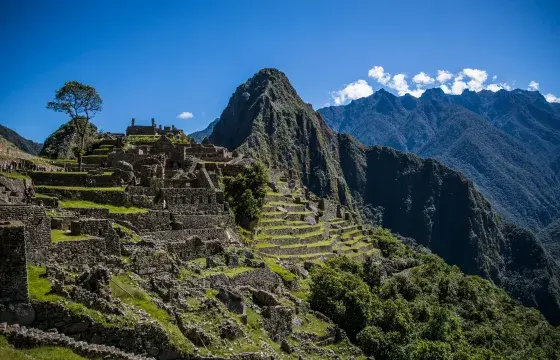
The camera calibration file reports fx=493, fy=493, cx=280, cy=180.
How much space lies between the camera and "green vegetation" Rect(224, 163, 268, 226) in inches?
1750

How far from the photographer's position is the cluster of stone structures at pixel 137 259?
14.5 meters

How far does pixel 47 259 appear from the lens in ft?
56.2

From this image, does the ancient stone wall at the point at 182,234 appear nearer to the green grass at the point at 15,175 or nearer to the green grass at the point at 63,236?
the green grass at the point at 63,236

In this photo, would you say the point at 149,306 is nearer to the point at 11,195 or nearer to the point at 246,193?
the point at 11,195

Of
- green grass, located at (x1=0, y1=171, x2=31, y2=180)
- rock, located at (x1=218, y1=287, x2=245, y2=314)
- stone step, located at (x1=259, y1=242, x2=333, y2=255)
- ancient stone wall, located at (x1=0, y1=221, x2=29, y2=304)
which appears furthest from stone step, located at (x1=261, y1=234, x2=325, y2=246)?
ancient stone wall, located at (x1=0, y1=221, x2=29, y2=304)

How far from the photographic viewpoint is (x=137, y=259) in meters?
20.9

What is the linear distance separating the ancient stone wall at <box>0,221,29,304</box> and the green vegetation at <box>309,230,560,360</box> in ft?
68.3

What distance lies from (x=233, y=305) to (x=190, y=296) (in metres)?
2.90

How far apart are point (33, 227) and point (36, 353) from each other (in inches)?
200

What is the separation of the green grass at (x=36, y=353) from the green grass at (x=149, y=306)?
3.17 metres

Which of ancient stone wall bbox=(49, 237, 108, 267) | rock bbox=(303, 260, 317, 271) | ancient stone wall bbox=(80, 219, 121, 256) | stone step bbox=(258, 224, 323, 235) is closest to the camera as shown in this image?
ancient stone wall bbox=(49, 237, 108, 267)

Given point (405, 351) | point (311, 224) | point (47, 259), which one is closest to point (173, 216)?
point (47, 259)

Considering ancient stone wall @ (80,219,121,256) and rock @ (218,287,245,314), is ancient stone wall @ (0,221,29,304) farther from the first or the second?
rock @ (218,287,245,314)

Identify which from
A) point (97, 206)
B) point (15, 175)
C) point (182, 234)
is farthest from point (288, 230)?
point (15, 175)
